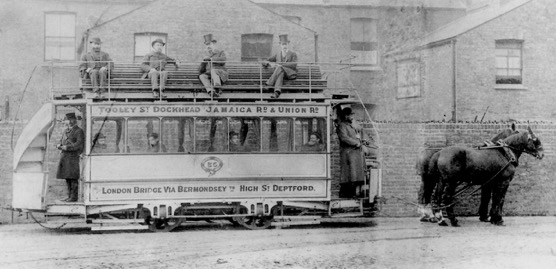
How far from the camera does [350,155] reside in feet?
48.4

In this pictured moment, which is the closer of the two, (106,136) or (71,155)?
(106,136)

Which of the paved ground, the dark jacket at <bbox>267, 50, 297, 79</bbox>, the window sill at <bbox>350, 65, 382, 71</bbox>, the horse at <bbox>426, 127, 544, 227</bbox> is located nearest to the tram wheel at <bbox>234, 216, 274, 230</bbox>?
the paved ground

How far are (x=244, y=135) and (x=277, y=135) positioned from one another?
66cm

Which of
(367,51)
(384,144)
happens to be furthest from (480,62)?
(384,144)

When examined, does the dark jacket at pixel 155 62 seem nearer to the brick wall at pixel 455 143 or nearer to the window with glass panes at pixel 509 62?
the brick wall at pixel 455 143

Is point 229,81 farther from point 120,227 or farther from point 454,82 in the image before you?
point 454,82

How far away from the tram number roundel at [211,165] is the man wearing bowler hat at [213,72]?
1309mm

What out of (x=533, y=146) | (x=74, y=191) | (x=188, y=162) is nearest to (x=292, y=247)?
(x=188, y=162)

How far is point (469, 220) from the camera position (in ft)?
52.2

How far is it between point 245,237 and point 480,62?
13.8m

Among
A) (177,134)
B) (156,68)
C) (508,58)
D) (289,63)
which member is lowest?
(177,134)

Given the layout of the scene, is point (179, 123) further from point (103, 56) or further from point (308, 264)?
point (308, 264)

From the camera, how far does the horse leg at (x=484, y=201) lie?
1540 cm

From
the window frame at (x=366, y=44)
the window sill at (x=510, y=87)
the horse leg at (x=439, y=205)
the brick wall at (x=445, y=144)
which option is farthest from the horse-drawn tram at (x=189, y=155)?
the window frame at (x=366, y=44)
